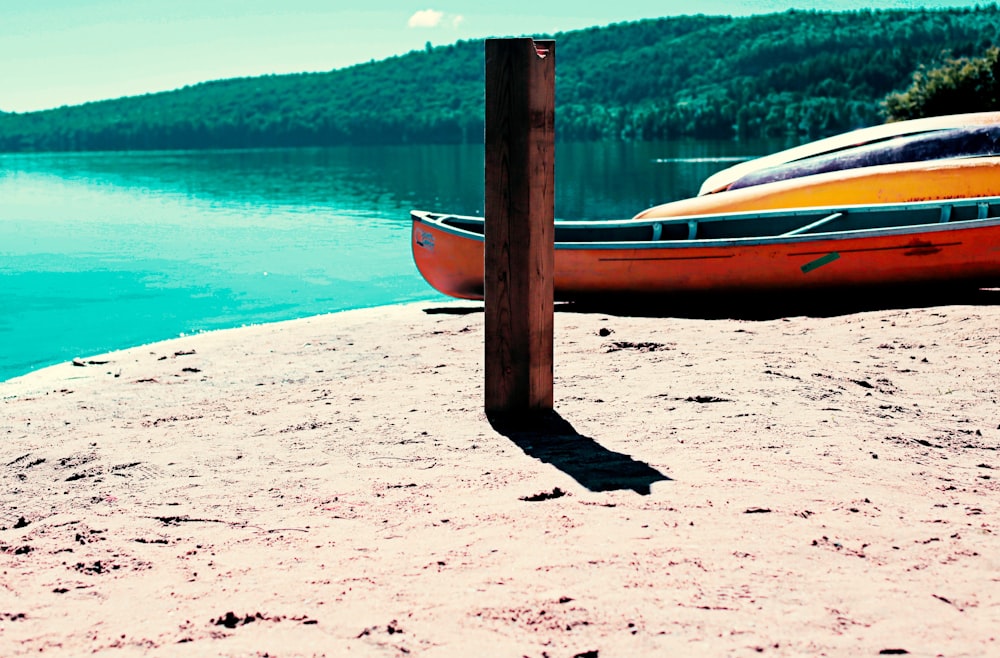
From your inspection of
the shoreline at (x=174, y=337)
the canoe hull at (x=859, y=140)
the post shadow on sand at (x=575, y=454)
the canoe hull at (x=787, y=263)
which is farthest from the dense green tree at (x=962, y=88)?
the post shadow on sand at (x=575, y=454)

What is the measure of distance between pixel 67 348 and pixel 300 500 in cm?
1031

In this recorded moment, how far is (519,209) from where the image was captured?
4730 millimetres

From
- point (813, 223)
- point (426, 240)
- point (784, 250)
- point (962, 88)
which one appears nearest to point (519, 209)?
point (784, 250)

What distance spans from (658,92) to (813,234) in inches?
6026

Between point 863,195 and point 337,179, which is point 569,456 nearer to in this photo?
point 863,195

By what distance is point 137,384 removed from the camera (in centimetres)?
782

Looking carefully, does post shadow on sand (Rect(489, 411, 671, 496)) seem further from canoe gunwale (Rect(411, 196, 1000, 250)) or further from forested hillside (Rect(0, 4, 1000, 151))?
forested hillside (Rect(0, 4, 1000, 151))

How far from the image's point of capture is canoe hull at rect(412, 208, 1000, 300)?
29.0ft

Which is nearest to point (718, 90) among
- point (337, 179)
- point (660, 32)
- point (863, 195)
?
point (660, 32)

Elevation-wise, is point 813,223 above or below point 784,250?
above

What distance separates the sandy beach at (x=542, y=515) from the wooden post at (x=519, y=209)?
406 millimetres

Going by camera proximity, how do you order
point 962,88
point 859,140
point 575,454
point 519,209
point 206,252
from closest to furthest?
1. point 575,454
2. point 519,209
3. point 859,140
4. point 206,252
5. point 962,88

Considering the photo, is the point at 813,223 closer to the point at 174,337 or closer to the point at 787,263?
the point at 787,263

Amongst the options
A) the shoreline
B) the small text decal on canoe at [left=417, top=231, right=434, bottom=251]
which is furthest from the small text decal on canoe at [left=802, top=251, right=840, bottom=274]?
the shoreline
